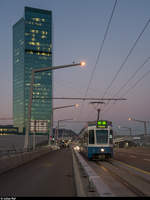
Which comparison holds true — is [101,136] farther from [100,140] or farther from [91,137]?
[91,137]

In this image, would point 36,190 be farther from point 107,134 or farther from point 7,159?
point 107,134

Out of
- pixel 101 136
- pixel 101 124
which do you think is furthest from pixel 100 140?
pixel 101 124

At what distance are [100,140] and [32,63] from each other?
169 metres

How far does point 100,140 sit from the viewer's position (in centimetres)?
2291

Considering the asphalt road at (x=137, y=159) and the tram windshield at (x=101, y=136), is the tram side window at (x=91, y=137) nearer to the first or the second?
the tram windshield at (x=101, y=136)

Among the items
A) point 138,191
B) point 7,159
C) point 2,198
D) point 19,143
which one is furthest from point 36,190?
point 19,143

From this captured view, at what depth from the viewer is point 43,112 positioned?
185000mm

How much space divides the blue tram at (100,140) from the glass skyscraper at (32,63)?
15450 cm

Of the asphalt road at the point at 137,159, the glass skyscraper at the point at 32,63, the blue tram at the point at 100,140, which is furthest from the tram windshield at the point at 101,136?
the glass skyscraper at the point at 32,63

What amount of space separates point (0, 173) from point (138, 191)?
7614 millimetres

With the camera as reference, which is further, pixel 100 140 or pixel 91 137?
pixel 91 137

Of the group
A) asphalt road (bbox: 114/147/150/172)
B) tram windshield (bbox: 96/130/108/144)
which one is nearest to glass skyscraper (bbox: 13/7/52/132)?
asphalt road (bbox: 114/147/150/172)

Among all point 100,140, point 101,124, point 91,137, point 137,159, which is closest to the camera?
point 100,140

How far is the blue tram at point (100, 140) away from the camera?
22703 millimetres
